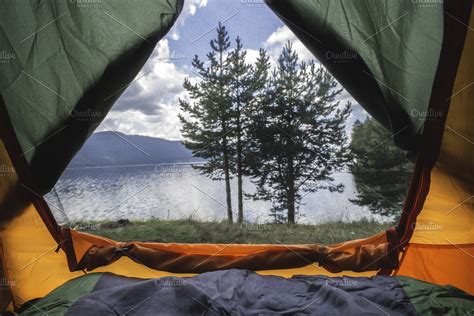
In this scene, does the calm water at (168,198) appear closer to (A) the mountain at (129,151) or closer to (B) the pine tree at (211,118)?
(A) the mountain at (129,151)

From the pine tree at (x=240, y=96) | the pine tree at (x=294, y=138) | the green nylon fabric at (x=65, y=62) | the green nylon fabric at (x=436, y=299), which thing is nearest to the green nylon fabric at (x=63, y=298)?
the green nylon fabric at (x=65, y=62)

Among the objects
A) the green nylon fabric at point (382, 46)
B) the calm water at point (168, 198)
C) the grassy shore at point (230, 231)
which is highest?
the green nylon fabric at point (382, 46)

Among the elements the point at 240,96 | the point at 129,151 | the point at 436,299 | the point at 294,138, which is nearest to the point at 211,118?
the point at 240,96

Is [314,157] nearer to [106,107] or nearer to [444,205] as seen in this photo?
[444,205]

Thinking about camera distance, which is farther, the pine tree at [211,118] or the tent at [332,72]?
the pine tree at [211,118]

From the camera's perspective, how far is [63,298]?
1183 mm

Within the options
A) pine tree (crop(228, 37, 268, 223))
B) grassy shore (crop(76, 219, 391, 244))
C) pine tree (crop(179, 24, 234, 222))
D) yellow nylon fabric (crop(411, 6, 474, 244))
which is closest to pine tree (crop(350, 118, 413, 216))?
grassy shore (crop(76, 219, 391, 244))

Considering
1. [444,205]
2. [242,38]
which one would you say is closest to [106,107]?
[444,205]

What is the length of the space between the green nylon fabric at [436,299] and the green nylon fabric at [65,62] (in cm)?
149

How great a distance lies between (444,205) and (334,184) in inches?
125

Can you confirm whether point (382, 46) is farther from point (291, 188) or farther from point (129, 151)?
point (291, 188)

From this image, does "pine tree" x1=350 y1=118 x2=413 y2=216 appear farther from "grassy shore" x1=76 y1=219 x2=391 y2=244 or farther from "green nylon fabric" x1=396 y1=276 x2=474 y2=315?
"green nylon fabric" x1=396 y1=276 x2=474 y2=315

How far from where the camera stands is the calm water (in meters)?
2.39

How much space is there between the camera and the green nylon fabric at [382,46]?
1243 mm
